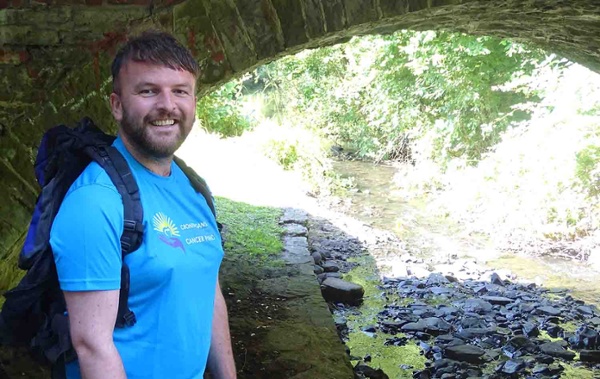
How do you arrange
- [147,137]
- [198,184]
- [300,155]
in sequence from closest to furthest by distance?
[147,137], [198,184], [300,155]

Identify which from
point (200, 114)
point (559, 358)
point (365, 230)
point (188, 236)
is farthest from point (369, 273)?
point (200, 114)

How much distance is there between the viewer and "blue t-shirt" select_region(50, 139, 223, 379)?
4.11ft

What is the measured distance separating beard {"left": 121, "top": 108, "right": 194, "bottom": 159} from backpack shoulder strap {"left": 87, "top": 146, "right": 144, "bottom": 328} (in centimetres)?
8

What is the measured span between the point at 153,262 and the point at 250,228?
4.85 metres

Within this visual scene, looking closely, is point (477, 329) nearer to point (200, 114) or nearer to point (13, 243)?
point (13, 243)

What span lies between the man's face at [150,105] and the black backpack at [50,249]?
79 millimetres

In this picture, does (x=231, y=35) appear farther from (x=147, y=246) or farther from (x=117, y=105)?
(x=147, y=246)

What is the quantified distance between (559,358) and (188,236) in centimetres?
444

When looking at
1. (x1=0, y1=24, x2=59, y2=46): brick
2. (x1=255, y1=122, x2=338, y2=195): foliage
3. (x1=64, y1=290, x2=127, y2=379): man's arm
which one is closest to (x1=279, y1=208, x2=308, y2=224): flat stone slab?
(x1=255, y1=122, x2=338, y2=195): foliage

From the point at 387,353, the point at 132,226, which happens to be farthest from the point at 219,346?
the point at 387,353

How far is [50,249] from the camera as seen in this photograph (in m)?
1.29

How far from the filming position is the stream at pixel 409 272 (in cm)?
478

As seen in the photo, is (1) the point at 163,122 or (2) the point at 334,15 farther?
(2) the point at 334,15

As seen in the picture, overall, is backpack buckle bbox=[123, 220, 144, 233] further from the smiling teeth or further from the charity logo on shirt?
the smiling teeth
